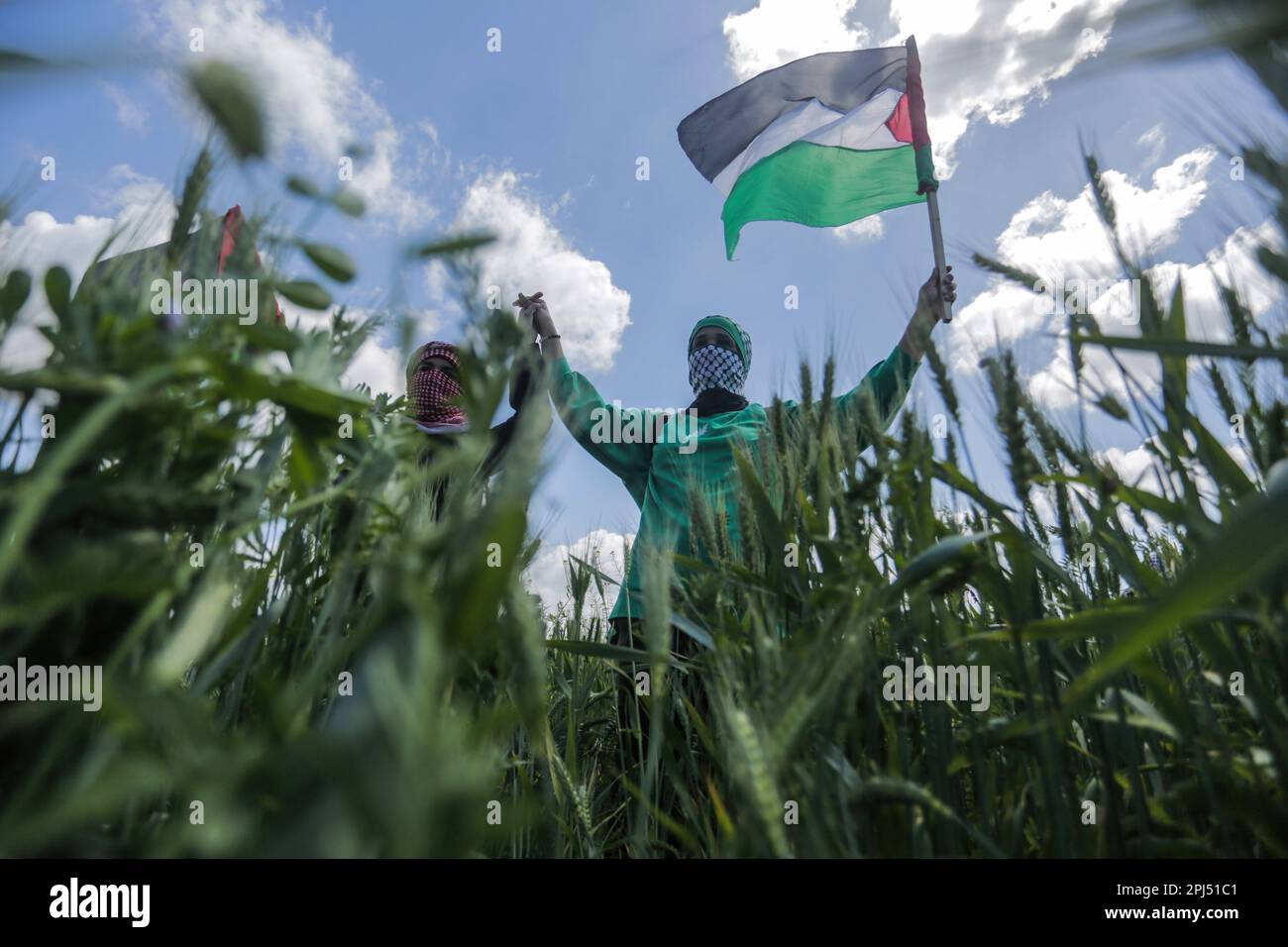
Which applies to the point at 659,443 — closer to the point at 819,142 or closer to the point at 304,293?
the point at 304,293

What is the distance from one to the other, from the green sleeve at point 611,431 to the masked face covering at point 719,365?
1.22ft

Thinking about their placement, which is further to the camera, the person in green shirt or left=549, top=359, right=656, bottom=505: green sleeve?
left=549, top=359, right=656, bottom=505: green sleeve

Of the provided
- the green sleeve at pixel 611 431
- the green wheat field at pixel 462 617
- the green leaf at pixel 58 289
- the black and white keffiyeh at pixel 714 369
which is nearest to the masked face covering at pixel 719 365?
the black and white keffiyeh at pixel 714 369

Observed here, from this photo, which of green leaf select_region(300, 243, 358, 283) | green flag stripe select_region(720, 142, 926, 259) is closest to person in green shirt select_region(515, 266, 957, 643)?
green flag stripe select_region(720, 142, 926, 259)

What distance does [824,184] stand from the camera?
396 cm

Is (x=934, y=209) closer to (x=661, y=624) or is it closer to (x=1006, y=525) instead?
(x=1006, y=525)

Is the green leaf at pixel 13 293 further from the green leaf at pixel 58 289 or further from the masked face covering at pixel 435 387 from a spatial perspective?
the masked face covering at pixel 435 387

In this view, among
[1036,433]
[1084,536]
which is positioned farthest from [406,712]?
[1084,536]

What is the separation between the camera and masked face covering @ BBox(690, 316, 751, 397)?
3.05 m

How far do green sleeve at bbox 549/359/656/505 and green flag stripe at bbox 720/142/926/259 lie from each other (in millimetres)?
1746

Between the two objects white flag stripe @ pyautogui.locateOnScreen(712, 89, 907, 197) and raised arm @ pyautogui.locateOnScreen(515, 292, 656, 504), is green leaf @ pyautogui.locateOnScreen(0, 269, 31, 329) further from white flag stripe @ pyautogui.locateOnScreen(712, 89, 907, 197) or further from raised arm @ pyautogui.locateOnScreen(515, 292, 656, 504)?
white flag stripe @ pyautogui.locateOnScreen(712, 89, 907, 197)

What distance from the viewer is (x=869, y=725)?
778 millimetres

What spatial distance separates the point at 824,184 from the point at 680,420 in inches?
83.8

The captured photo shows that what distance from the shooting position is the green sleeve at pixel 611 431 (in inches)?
111
